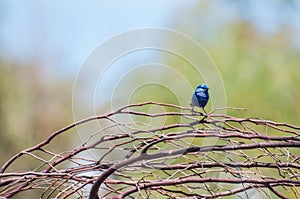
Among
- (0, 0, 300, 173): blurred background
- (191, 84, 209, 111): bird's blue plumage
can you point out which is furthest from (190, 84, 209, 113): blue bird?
(0, 0, 300, 173): blurred background

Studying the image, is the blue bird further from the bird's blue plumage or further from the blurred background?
the blurred background

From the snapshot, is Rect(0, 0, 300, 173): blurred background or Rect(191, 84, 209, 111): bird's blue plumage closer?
Rect(191, 84, 209, 111): bird's blue plumage

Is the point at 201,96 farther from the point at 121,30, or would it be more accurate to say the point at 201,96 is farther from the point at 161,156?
the point at 121,30

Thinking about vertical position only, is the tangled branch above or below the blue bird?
below

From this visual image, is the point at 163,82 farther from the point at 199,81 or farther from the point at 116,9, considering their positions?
the point at 116,9

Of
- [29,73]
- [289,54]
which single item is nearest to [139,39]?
[289,54]

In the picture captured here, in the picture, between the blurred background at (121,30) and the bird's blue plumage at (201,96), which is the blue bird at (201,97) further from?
the blurred background at (121,30)

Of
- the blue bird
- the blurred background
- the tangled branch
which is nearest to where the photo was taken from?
the tangled branch

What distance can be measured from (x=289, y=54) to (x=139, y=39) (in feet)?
8.45

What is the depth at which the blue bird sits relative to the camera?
0.85 meters

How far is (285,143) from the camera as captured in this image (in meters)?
0.69

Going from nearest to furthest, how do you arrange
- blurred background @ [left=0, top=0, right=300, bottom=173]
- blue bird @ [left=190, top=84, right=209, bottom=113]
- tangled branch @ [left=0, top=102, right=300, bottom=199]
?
tangled branch @ [left=0, top=102, right=300, bottom=199], blue bird @ [left=190, top=84, right=209, bottom=113], blurred background @ [left=0, top=0, right=300, bottom=173]

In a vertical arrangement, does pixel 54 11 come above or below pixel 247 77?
above

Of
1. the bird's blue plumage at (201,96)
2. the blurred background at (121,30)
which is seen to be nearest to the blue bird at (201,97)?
the bird's blue plumage at (201,96)
